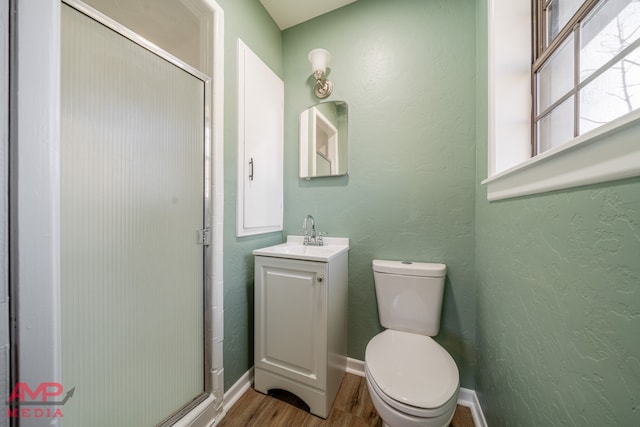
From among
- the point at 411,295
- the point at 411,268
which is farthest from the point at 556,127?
the point at 411,295

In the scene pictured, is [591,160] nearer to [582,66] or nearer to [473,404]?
[582,66]

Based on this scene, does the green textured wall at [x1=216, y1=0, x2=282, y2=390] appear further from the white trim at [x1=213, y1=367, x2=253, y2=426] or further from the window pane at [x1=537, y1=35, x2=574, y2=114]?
the window pane at [x1=537, y1=35, x2=574, y2=114]

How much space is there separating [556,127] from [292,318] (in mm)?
1521

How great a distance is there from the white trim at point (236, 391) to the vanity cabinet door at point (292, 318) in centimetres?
14

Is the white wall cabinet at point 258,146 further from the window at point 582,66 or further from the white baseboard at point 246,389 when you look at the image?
the window at point 582,66

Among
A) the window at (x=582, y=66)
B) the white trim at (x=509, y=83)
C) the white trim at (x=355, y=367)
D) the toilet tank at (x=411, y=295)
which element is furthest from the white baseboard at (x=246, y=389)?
the window at (x=582, y=66)

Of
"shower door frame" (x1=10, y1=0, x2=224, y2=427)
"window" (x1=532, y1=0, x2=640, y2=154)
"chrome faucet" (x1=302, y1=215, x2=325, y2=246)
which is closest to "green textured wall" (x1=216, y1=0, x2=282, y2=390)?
"chrome faucet" (x1=302, y1=215, x2=325, y2=246)

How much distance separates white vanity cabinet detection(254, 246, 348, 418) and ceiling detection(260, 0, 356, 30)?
1762 mm

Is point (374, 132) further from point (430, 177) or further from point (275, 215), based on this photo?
point (275, 215)

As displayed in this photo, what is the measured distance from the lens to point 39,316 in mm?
605

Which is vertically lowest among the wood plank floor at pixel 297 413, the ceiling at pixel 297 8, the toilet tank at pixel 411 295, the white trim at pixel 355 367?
the wood plank floor at pixel 297 413

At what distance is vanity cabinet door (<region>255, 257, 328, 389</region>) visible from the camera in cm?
120

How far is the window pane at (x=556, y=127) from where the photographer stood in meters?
0.81

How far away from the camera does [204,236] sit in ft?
3.75
